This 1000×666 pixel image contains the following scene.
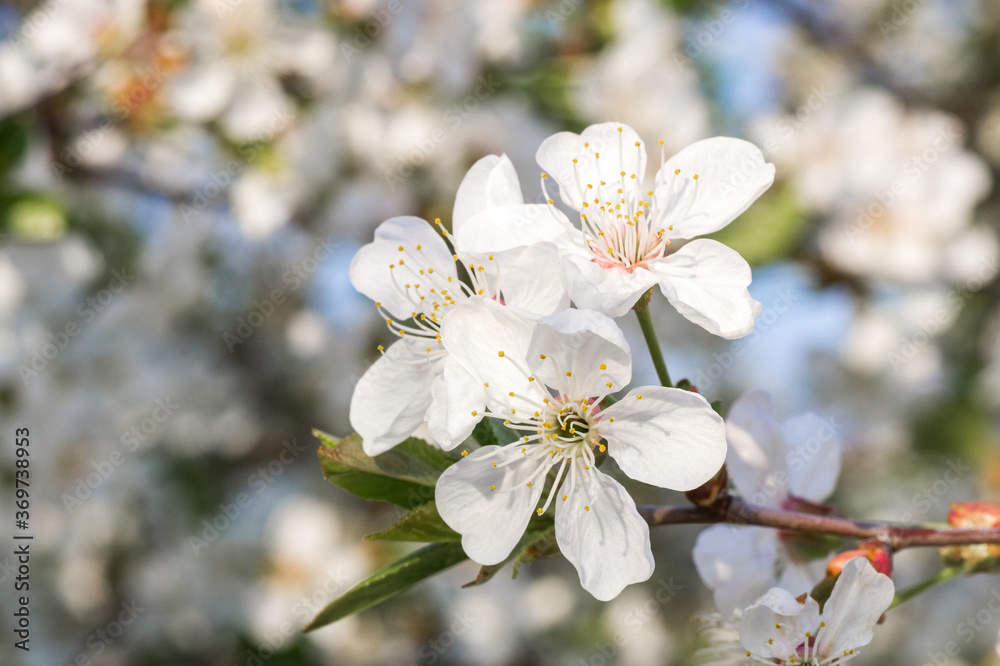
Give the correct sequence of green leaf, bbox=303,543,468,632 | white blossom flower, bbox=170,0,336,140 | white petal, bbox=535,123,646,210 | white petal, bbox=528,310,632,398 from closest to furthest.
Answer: white petal, bbox=528,310,632,398 < green leaf, bbox=303,543,468,632 < white petal, bbox=535,123,646,210 < white blossom flower, bbox=170,0,336,140

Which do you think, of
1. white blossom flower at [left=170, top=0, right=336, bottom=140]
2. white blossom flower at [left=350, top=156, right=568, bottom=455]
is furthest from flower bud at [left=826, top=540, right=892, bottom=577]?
white blossom flower at [left=170, top=0, right=336, bottom=140]

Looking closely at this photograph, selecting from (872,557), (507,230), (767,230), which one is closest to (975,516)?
(872,557)

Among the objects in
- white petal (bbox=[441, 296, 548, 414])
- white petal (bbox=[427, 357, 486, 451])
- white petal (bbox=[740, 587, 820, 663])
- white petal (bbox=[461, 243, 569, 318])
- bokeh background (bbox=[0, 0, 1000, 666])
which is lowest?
bokeh background (bbox=[0, 0, 1000, 666])

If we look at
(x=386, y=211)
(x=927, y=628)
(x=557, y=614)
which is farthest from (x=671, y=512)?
(x=927, y=628)

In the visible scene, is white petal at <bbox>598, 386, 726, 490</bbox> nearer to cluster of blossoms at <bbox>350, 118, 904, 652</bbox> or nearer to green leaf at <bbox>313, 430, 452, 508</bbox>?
cluster of blossoms at <bbox>350, 118, 904, 652</bbox>

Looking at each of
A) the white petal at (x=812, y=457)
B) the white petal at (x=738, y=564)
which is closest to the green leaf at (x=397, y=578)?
the white petal at (x=738, y=564)

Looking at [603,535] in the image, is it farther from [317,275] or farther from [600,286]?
[317,275]

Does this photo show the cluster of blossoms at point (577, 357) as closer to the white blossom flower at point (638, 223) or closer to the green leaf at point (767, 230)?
the white blossom flower at point (638, 223)
